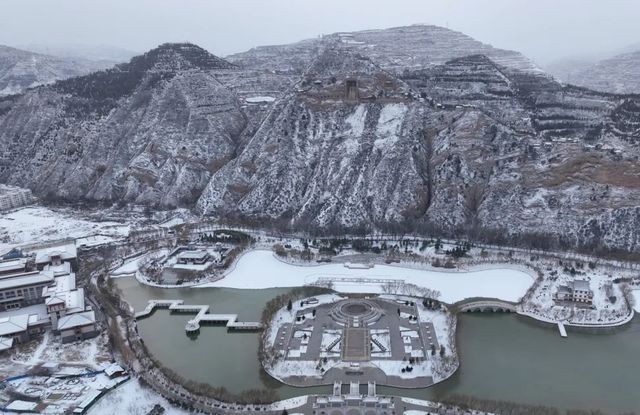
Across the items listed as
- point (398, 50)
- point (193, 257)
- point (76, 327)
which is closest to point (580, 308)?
point (193, 257)

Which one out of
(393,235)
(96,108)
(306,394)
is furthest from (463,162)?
(96,108)

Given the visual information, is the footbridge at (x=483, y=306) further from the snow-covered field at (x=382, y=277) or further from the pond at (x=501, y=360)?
the snow-covered field at (x=382, y=277)

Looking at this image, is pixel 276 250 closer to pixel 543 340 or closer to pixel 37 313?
pixel 37 313

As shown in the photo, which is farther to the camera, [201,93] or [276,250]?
[201,93]

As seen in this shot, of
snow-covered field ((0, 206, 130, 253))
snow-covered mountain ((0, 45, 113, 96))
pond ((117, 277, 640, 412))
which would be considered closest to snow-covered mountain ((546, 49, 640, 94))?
pond ((117, 277, 640, 412))

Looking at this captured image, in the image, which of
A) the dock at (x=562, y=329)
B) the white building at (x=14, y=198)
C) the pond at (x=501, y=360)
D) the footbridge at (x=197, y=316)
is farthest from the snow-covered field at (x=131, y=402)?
the white building at (x=14, y=198)

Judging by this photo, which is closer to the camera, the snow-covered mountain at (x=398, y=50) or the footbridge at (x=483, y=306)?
the footbridge at (x=483, y=306)

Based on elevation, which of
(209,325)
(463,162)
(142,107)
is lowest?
(209,325)
